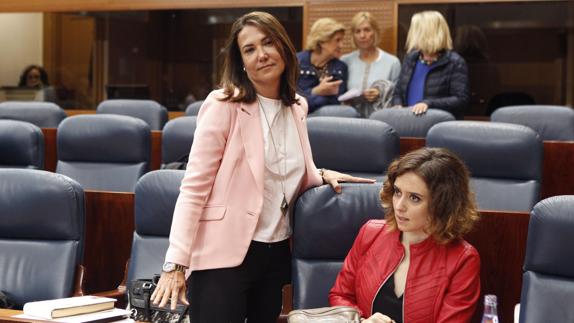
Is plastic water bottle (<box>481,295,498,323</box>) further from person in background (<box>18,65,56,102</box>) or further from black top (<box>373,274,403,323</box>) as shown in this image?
person in background (<box>18,65,56,102</box>)

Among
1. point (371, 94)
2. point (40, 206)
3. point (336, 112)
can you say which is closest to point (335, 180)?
point (40, 206)

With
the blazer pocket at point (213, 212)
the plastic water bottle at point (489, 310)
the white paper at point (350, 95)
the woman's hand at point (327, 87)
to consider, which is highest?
the woman's hand at point (327, 87)

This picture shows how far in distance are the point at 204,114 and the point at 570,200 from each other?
28.5 inches

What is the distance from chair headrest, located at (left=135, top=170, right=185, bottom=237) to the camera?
7.14 ft

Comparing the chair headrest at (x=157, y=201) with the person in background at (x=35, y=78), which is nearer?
the chair headrest at (x=157, y=201)

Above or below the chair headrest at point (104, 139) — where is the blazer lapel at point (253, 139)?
above

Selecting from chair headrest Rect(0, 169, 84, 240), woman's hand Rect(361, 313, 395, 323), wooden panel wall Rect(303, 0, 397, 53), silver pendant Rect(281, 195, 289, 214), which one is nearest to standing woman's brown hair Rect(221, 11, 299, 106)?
silver pendant Rect(281, 195, 289, 214)

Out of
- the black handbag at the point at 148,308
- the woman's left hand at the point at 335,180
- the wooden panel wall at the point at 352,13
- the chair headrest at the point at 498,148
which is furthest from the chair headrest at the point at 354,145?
the wooden panel wall at the point at 352,13

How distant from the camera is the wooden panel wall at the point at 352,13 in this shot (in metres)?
4.80

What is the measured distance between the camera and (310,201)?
1767mm

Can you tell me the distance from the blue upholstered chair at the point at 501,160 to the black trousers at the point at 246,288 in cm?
118

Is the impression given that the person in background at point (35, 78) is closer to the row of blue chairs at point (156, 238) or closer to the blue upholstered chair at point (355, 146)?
the blue upholstered chair at point (355, 146)

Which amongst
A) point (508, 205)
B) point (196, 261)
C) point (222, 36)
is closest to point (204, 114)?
point (196, 261)

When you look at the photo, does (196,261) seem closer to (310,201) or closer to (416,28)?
(310,201)
